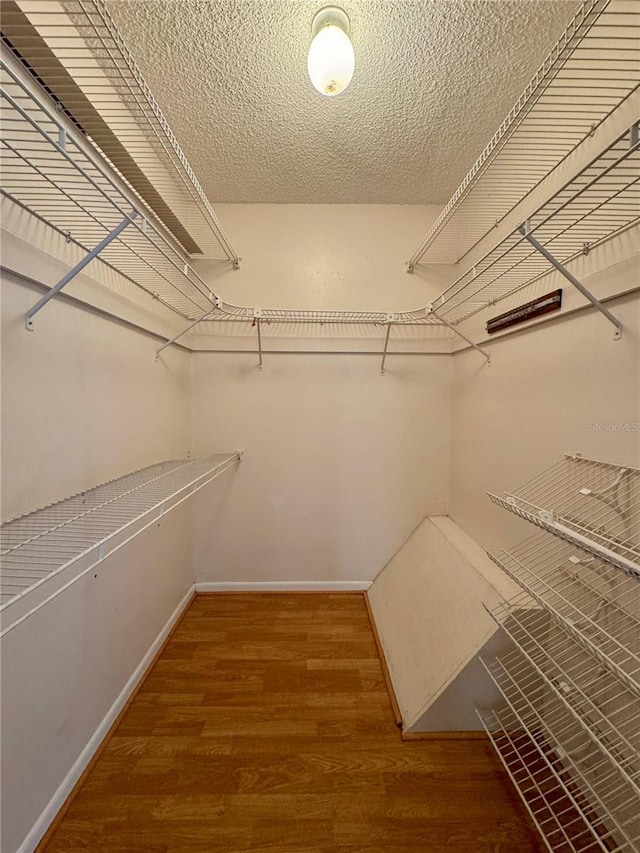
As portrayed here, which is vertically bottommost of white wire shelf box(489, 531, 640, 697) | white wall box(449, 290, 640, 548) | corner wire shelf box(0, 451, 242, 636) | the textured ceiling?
white wire shelf box(489, 531, 640, 697)

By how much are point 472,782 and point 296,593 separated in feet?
4.10

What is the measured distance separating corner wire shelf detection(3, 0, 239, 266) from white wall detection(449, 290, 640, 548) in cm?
139

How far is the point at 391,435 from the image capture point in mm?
2205

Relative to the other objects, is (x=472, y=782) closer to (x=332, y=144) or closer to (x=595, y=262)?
(x=595, y=262)

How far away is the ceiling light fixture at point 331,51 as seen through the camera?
102 centimetres

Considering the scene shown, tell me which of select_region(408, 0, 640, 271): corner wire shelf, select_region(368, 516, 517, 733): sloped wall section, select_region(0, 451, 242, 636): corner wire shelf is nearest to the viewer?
select_region(0, 451, 242, 636): corner wire shelf

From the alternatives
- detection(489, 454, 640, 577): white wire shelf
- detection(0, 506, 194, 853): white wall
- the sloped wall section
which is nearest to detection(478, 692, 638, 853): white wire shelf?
the sloped wall section

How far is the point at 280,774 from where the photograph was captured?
3.79 ft

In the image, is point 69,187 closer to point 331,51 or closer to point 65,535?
point 331,51

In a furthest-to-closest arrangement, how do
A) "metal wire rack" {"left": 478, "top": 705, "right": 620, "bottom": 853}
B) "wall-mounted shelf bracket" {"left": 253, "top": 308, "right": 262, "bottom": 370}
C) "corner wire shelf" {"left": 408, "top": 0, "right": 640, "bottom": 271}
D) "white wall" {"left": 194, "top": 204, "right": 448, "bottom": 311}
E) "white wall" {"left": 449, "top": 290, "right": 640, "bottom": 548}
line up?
"white wall" {"left": 194, "top": 204, "right": 448, "bottom": 311} → "wall-mounted shelf bracket" {"left": 253, "top": 308, "right": 262, "bottom": 370} → "white wall" {"left": 449, "top": 290, "right": 640, "bottom": 548} → "metal wire rack" {"left": 478, "top": 705, "right": 620, "bottom": 853} → "corner wire shelf" {"left": 408, "top": 0, "right": 640, "bottom": 271}

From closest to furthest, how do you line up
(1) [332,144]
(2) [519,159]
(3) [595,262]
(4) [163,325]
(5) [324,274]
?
(3) [595,262]
(2) [519,159]
(1) [332,144]
(4) [163,325]
(5) [324,274]

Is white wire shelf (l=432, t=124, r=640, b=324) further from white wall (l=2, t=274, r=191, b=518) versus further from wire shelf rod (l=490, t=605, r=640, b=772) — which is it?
white wall (l=2, t=274, r=191, b=518)

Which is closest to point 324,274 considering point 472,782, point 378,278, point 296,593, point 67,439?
point 378,278

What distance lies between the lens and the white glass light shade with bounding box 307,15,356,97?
102 cm
